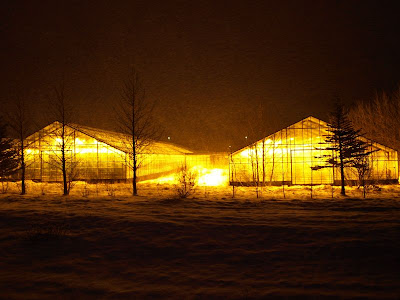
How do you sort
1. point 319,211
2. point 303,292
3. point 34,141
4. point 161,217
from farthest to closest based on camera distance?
point 34,141 → point 319,211 → point 161,217 → point 303,292

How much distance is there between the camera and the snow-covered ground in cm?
538

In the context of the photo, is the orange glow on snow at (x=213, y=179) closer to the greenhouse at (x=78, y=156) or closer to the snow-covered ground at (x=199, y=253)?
the greenhouse at (x=78, y=156)

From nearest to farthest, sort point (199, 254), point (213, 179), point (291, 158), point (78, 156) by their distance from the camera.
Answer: point (199, 254)
point (291, 158)
point (78, 156)
point (213, 179)

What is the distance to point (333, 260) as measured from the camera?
6719mm

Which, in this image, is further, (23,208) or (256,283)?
(23,208)

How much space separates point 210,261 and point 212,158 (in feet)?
141

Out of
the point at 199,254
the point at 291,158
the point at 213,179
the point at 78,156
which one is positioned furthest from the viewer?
the point at 213,179

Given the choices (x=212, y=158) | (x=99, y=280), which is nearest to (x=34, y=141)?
(x=99, y=280)

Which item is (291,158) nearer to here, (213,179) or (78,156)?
(213,179)

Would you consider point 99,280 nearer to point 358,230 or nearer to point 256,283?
point 256,283

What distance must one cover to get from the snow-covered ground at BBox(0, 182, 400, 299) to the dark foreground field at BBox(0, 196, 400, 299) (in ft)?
0.08

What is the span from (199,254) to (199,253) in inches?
2.5

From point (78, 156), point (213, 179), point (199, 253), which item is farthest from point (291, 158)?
point (78, 156)

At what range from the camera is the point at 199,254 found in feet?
23.4
